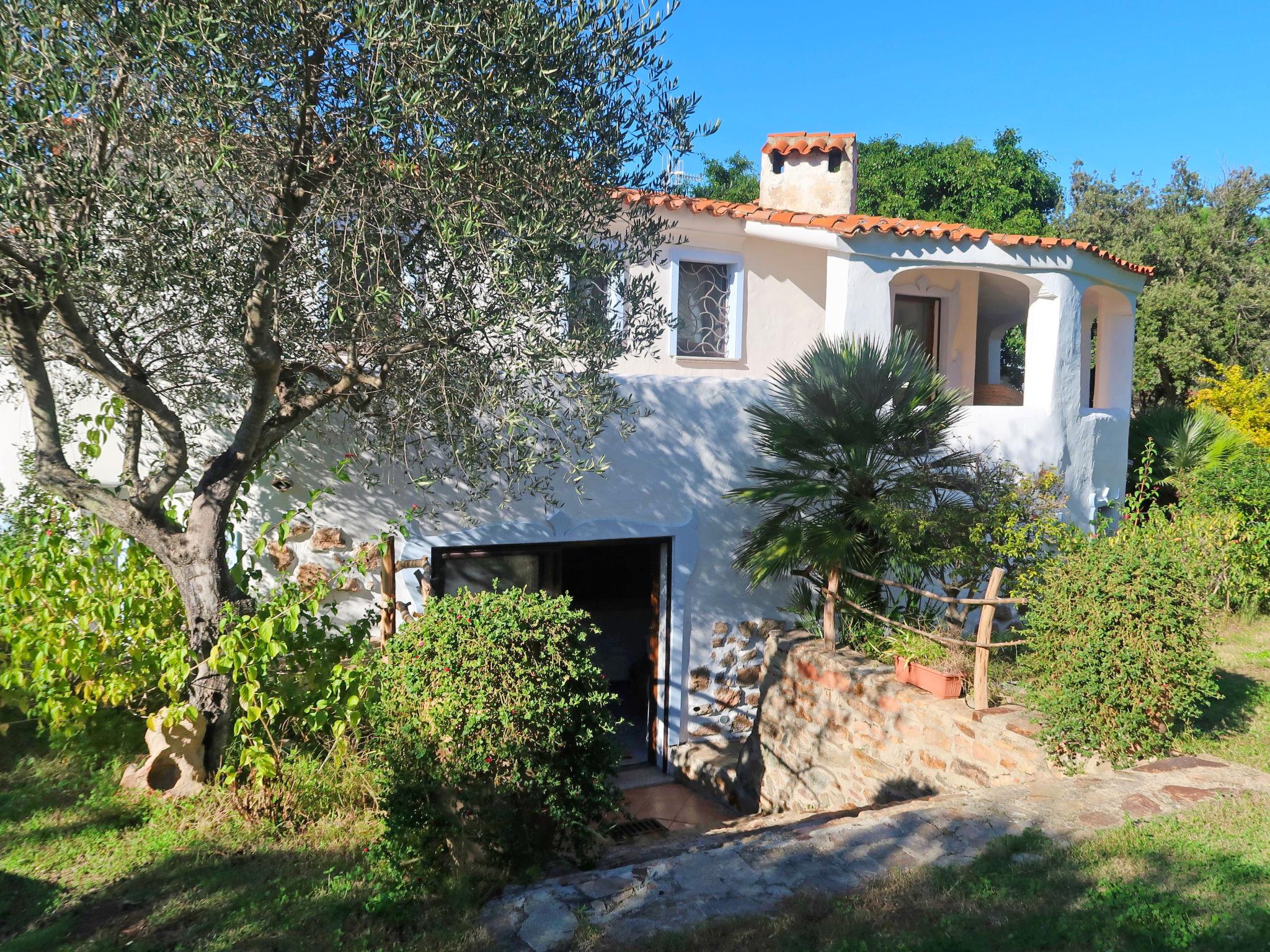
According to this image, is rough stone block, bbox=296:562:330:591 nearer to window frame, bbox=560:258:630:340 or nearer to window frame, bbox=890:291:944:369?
window frame, bbox=560:258:630:340

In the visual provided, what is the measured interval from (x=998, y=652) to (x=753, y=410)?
117 inches

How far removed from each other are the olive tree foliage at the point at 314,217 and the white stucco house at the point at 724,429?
67.5 inches

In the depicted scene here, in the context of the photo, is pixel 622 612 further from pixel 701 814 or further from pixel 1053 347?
pixel 1053 347

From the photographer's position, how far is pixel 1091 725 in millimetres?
5488

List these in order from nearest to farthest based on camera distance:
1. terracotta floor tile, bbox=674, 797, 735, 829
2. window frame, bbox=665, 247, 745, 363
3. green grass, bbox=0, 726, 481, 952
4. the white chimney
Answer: green grass, bbox=0, 726, 481, 952
terracotta floor tile, bbox=674, 797, 735, 829
window frame, bbox=665, 247, 745, 363
the white chimney

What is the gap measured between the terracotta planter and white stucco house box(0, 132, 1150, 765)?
2456 millimetres

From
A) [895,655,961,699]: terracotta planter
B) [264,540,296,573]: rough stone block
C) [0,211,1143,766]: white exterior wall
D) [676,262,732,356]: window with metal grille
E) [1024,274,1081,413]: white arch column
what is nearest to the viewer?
[895,655,961,699]: terracotta planter

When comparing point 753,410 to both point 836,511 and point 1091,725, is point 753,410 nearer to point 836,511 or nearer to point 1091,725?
point 836,511

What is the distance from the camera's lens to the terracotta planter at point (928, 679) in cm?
671

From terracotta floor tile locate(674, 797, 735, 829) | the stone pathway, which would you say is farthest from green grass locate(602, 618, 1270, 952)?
terracotta floor tile locate(674, 797, 735, 829)

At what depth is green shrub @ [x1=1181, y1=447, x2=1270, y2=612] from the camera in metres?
9.67

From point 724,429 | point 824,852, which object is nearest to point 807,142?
point 724,429

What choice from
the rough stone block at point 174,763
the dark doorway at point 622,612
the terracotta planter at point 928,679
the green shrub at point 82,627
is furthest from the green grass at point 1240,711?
the green shrub at point 82,627

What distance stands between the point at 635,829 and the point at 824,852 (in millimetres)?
3456
